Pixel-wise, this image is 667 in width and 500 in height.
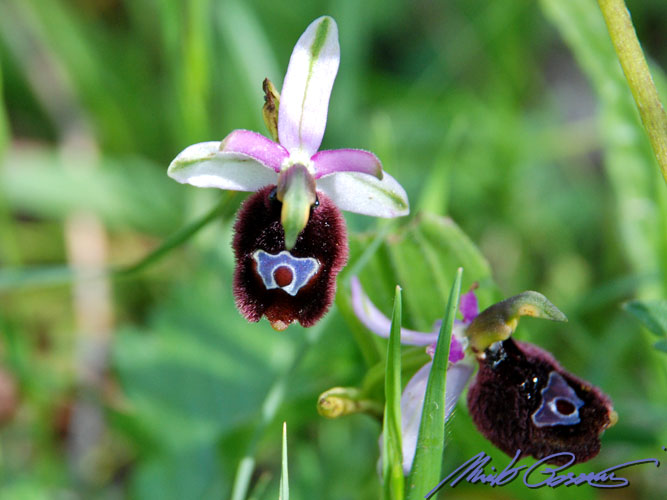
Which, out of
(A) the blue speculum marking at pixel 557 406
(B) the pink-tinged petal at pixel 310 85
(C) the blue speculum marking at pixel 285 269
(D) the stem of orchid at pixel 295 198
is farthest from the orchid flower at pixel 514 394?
(B) the pink-tinged petal at pixel 310 85

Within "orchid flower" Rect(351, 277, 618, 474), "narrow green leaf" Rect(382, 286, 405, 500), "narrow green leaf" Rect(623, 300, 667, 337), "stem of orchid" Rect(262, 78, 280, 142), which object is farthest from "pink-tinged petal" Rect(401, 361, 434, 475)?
"stem of orchid" Rect(262, 78, 280, 142)

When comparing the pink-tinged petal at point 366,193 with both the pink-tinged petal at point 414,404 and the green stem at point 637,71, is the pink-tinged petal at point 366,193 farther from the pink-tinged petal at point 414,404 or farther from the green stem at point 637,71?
the green stem at point 637,71

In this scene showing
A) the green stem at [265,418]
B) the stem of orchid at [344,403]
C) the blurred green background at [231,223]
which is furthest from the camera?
the blurred green background at [231,223]

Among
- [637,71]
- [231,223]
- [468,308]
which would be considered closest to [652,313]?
[468,308]

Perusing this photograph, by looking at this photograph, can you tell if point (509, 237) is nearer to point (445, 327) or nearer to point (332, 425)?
point (332, 425)

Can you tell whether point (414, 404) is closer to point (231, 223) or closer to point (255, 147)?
point (255, 147)
